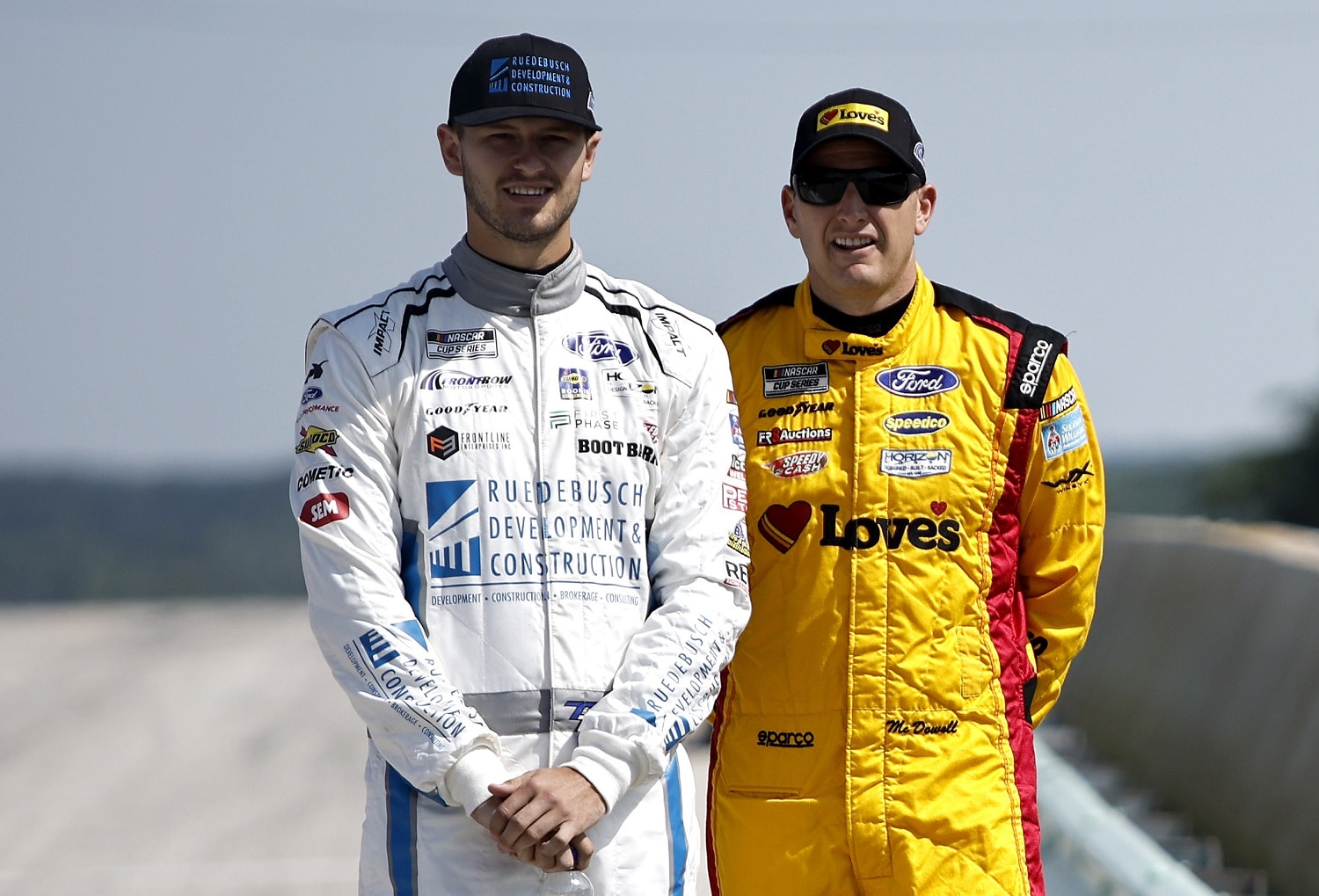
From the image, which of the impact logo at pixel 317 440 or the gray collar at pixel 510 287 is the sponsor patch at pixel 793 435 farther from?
the impact logo at pixel 317 440

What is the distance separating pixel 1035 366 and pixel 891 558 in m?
0.57

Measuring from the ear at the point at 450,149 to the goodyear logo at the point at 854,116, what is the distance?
932 mm

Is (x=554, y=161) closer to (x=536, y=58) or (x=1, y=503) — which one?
(x=536, y=58)

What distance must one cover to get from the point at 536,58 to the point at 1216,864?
4.94m

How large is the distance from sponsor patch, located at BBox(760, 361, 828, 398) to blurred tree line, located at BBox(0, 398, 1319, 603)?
35.6 metres

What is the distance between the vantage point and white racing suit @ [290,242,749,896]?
302 centimetres

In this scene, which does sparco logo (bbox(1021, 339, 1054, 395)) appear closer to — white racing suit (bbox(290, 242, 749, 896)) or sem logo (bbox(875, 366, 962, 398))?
sem logo (bbox(875, 366, 962, 398))

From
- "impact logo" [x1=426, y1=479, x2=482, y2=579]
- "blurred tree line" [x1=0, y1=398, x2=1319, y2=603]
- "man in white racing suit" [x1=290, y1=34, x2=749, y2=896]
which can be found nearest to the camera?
"man in white racing suit" [x1=290, y1=34, x2=749, y2=896]

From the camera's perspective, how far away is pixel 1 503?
5466 centimetres

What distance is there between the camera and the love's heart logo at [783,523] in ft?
12.3

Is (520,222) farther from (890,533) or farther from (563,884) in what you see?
(563,884)


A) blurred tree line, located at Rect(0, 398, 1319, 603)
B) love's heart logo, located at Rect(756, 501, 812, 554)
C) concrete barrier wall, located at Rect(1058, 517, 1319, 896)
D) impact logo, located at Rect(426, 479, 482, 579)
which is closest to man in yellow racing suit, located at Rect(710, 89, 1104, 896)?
love's heart logo, located at Rect(756, 501, 812, 554)

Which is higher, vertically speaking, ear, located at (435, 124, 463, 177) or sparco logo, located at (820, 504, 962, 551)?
ear, located at (435, 124, 463, 177)

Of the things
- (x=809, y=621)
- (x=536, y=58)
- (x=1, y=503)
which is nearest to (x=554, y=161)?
(x=536, y=58)
